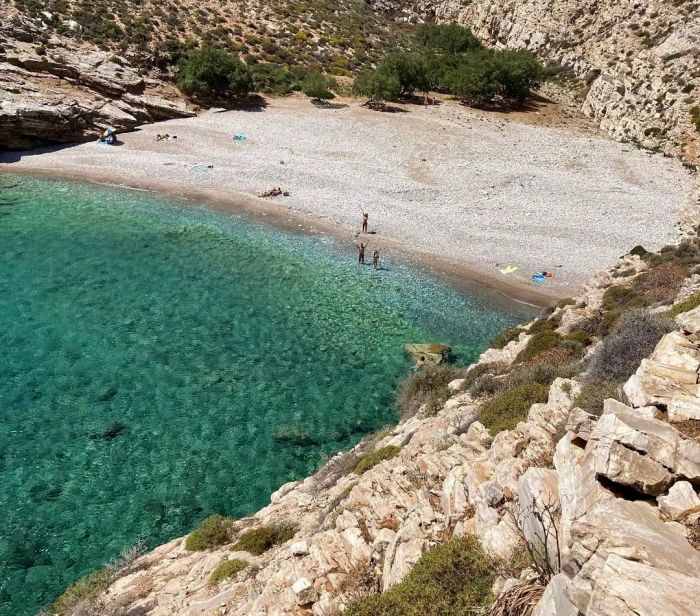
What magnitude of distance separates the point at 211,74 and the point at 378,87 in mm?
18432

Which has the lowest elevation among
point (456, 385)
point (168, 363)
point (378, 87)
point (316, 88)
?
point (168, 363)

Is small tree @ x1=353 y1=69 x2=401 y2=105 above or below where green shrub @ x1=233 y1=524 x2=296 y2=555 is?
above

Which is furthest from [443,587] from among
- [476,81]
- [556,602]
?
[476,81]

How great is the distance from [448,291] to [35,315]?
2063 cm

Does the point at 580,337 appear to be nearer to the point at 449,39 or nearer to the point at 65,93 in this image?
Result: the point at 65,93

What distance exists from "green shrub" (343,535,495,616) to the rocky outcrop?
5090 centimetres

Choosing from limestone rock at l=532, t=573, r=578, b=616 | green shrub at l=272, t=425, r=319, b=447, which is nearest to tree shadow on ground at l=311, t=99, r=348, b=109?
green shrub at l=272, t=425, r=319, b=447

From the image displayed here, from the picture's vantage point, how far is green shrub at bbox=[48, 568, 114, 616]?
11.4 meters

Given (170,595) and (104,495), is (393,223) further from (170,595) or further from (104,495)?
(170,595)

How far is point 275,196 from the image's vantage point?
136 feet

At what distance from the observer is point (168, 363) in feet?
71.8

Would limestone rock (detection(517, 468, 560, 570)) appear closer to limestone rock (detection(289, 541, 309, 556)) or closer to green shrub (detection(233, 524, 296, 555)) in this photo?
limestone rock (detection(289, 541, 309, 556))

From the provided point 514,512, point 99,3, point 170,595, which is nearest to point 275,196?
point 170,595

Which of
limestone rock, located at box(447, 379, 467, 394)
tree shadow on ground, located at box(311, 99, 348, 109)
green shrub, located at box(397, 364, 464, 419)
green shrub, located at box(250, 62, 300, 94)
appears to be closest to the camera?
limestone rock, located at box(447, 379, 467, 394)
